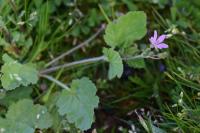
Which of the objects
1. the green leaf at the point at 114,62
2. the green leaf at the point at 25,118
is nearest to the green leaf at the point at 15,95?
the green leaf at the point at 25,118

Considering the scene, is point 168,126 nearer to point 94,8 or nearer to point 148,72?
point 148,72

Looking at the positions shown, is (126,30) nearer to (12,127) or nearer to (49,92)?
(49,92)

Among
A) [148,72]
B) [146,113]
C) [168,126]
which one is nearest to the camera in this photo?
[168,126]

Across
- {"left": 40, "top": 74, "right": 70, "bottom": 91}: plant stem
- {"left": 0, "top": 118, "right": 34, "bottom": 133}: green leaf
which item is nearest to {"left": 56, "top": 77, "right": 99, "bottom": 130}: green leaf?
{"left": 40, "top": 74, "right": 70, "bottom": 91}: plant stem

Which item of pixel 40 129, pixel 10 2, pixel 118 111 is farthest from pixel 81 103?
pixel 10 2

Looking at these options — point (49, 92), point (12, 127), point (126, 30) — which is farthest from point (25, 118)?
point (126, 30)
